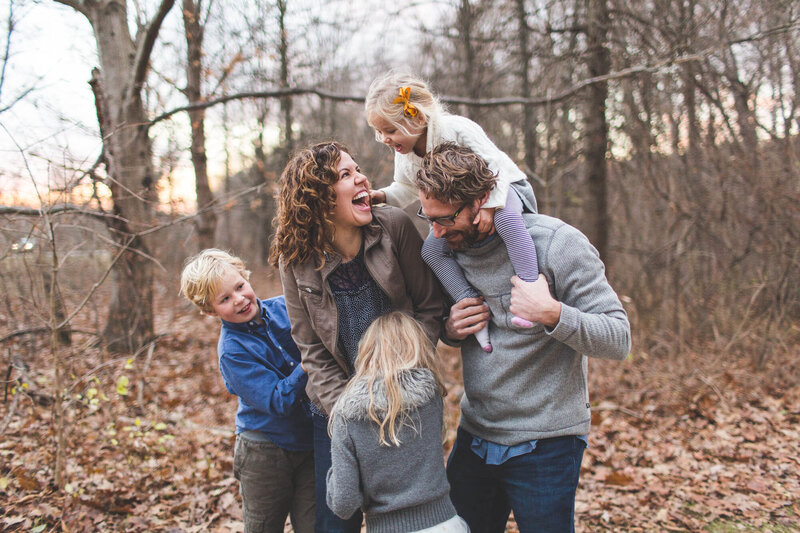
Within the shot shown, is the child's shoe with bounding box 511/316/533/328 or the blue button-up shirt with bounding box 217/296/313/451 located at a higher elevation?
the child's shoe with bounding box 511/316/533/328

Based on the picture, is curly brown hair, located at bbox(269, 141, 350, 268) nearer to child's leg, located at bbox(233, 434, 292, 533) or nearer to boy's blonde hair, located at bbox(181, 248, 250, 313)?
boy's blonde hair, located at bbox(181, 248, 250, 313)

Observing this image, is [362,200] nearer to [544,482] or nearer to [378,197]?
[378,197]

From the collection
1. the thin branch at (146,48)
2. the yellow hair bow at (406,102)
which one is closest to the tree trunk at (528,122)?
the thin branch at (146,48)

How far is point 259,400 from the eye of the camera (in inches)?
94.1

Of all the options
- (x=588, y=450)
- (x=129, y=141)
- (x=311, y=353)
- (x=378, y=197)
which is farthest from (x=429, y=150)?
(x=129, y=141)

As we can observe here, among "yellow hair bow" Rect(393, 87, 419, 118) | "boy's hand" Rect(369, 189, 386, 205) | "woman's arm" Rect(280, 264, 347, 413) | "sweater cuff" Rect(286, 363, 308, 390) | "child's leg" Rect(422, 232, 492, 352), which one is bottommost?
"sweater cuff" Rect(286, 363, 308, 390)

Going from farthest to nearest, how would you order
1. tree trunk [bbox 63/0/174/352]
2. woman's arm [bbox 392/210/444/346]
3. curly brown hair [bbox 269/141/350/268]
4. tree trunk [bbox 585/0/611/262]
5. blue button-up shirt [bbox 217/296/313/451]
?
tree trunk [bbox 585/0/611/262] → tree trunk [bbox 63/0/174/352] → blue button-up shirt [bbox 217/296/313/451] → woman's arm [bbox 392/210/444/346] → curly brown hair [bbox 269/141/350/268]

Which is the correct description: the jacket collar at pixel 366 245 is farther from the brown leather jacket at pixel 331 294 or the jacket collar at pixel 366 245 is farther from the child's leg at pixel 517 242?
the child's leg at pixel 517 242

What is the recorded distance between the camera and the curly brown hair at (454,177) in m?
1.86

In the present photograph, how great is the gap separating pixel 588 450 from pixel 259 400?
340 cm

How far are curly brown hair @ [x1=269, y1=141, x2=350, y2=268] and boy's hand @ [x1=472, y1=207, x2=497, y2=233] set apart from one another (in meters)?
0.58

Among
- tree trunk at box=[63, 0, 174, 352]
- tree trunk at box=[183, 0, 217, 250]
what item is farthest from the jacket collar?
tree trunk at box=[183, 0, 217, 250]

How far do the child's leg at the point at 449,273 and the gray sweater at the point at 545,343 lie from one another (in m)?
0.03

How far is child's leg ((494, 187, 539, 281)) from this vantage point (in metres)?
1.85
